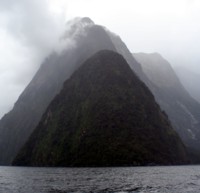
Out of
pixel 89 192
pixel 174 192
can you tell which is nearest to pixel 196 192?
pixel 174 192

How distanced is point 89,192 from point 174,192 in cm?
1678

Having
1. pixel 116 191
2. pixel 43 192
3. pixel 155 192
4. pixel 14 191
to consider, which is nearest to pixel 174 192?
pixel 155 192

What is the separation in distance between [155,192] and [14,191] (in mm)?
31082

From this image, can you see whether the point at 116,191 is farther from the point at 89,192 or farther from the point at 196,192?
the point at 196,192

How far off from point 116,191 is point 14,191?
23208 mm

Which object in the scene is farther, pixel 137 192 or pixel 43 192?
pixel 43 192

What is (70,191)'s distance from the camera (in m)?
80.8

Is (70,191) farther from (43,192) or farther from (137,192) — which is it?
(137,192)

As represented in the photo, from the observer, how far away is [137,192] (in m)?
74.6

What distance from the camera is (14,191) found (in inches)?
3329

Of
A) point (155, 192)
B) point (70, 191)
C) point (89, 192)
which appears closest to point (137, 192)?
point (155, 192)

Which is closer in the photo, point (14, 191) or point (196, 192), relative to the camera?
point (196, 192)

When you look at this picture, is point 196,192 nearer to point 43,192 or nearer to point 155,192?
point 155,192

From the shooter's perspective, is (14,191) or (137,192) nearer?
(137,192)
